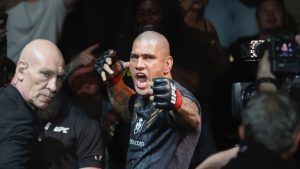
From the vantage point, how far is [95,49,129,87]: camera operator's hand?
506 centimetres

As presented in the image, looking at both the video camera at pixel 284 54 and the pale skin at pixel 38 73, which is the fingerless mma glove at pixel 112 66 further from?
the video camera at pixel 284 54

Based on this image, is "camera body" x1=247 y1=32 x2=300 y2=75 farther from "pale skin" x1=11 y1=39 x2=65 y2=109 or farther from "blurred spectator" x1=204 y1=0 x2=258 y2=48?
"blurred spectator" x1=204 y1=0 x2=258 y2=48

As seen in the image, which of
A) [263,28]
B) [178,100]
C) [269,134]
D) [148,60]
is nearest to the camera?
[269,134]

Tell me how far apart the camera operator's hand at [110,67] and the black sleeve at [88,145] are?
36 cm

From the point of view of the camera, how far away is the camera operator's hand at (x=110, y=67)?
5.06 metres

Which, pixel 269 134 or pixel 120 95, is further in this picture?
pixel 120 95

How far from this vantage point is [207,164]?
357 cm

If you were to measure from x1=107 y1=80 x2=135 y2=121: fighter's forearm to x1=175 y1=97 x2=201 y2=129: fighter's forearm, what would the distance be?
3.26ft

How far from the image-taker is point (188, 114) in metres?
4.27

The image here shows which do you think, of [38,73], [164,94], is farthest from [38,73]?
[164,94]

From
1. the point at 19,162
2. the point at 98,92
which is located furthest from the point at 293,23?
the point at 19,162

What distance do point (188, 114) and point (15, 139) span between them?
1039mm

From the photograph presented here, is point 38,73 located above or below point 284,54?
below

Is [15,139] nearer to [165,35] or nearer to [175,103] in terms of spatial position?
[175,103]
